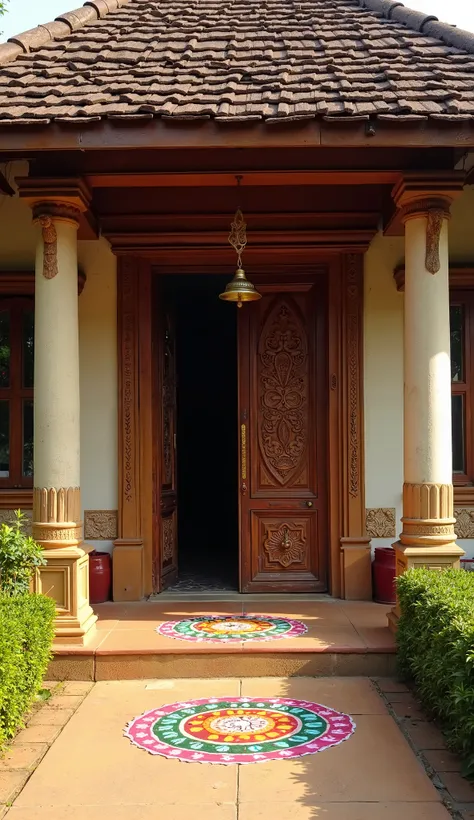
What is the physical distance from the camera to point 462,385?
7.01 m

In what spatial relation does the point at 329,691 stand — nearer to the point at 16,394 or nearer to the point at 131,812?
the point at 131,812

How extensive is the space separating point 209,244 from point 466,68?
8.30 feet

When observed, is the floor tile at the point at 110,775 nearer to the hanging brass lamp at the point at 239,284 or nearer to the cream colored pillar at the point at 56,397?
the cream colored pillar at the point at 56,397

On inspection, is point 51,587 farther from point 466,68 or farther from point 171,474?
point 466,68

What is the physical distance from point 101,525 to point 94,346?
5.41 feet

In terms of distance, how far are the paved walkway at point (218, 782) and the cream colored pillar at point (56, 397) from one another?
1.23 meters

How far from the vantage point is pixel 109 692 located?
4.85 meters

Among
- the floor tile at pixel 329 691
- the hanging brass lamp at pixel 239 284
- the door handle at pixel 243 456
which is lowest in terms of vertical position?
the floor tile at pixel 329 691

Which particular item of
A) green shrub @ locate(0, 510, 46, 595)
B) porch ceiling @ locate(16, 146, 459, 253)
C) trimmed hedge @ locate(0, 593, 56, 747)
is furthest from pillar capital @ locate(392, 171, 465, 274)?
trimmed hedge @ locate(0, 593, 56, 747)

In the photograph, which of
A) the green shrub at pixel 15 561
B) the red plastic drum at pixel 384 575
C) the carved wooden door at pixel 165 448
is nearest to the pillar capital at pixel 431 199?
the red plastic drum at pixel 384 575

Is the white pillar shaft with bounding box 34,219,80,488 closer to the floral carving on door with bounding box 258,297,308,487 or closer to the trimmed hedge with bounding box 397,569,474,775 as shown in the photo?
the floral carving on door with bounding box 258,297,308,487

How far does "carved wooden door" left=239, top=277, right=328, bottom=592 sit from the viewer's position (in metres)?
6.99

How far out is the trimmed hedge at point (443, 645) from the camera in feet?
11.6

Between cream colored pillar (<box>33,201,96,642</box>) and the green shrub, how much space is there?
0.81 ft
